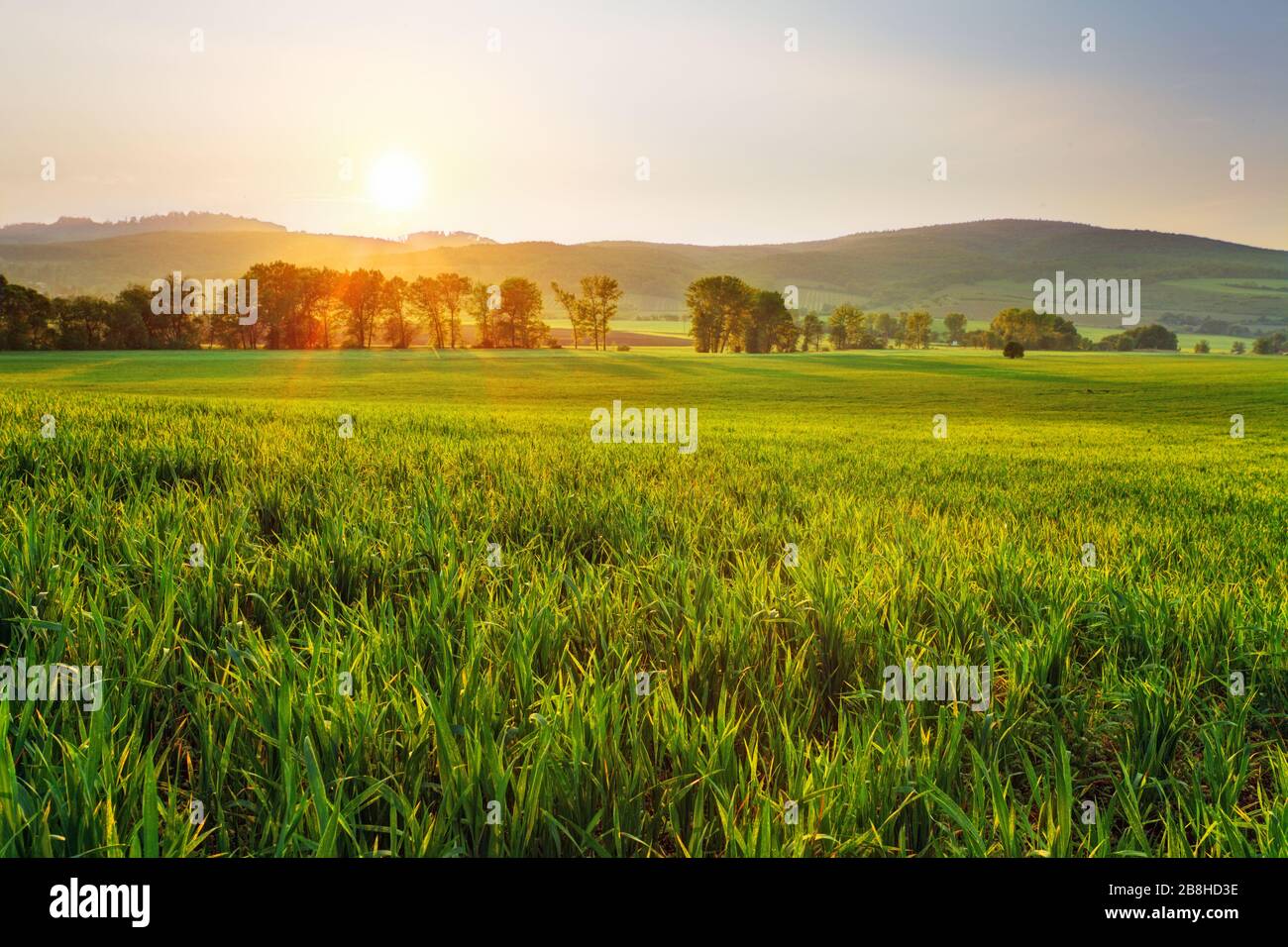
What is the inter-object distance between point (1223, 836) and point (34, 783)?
3547 mm

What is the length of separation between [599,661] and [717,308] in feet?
339

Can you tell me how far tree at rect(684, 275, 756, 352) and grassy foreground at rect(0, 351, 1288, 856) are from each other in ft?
320

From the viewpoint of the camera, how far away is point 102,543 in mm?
4234

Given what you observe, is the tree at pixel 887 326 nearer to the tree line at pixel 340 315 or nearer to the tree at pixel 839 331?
the tree at pixel 839 331

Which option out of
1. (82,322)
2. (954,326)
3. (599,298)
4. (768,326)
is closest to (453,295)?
(599,298)

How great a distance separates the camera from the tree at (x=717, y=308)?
4031 inches

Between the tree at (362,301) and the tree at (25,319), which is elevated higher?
the tree at (362,301)

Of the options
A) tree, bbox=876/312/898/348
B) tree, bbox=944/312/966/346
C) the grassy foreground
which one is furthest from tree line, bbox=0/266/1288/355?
the grassy foreground

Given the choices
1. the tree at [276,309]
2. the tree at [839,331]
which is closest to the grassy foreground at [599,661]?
the tree at [276,309]

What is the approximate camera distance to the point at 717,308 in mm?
102625

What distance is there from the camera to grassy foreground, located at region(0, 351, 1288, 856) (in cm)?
206

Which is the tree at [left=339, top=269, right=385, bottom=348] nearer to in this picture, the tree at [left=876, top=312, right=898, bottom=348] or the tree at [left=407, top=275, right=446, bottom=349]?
the tree at [left=407, top=275, right=446, bottom=349]

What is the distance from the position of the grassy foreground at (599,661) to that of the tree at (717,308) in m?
97.7
